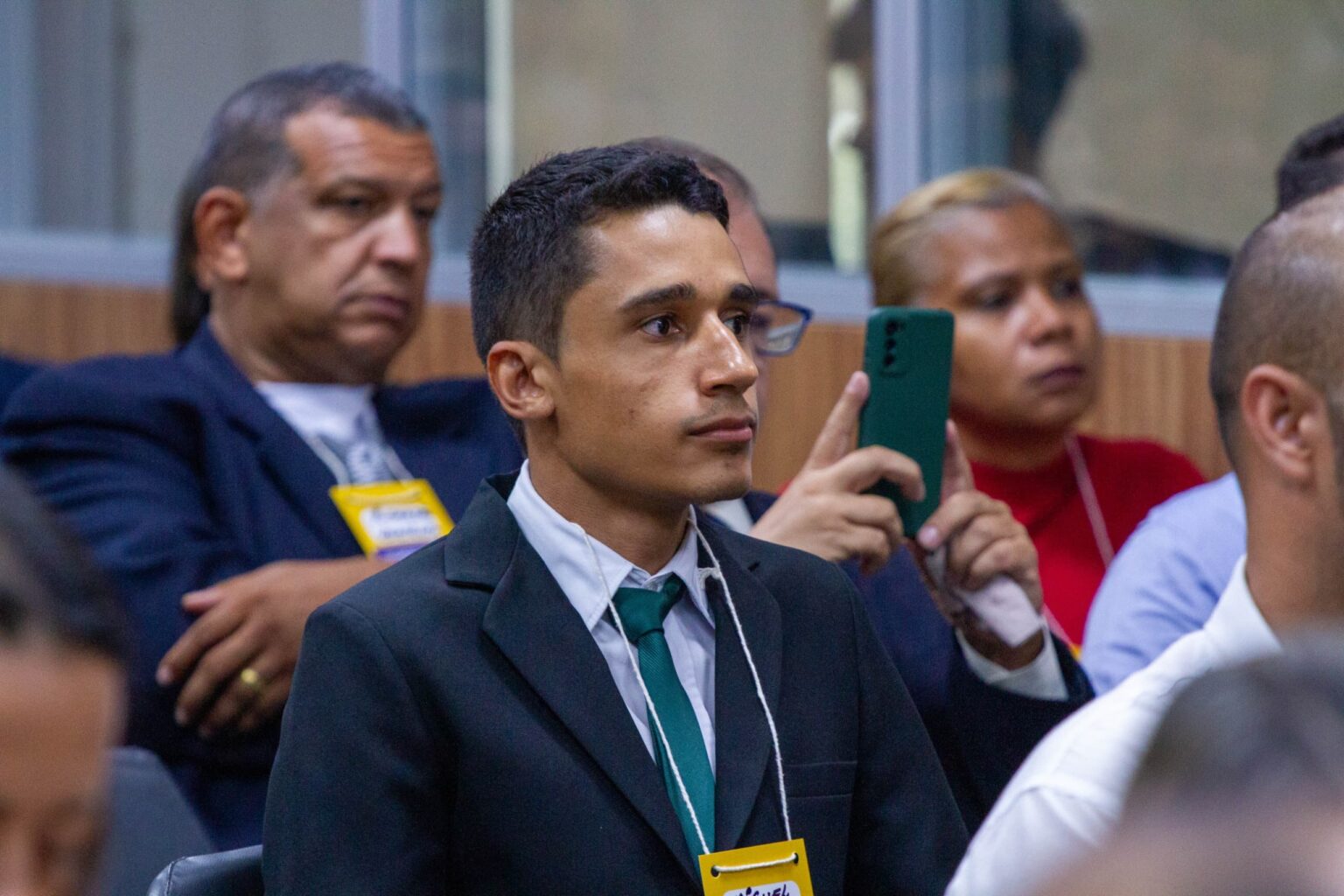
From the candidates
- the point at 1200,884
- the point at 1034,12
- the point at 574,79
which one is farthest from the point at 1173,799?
the point at 574,79

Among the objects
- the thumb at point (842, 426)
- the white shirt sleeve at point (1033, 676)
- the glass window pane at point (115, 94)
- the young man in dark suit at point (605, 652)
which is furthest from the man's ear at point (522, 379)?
the glass window pane at point (115, 94)

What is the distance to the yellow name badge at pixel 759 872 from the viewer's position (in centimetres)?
134

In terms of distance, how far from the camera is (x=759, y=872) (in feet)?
4.47

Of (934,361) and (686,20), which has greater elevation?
(686,20)

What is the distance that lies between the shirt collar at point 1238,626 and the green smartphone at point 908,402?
13.9 inches

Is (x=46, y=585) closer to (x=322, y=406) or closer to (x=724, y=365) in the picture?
(x=724, y=365)

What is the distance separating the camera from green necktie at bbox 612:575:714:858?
4.56 feet

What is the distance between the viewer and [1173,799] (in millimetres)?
544

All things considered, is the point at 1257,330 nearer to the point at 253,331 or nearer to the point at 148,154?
the point at 253,331

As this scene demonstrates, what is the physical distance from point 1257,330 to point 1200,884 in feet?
4.43

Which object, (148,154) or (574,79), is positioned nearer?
(574,79)

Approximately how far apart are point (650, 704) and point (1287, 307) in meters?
0.79

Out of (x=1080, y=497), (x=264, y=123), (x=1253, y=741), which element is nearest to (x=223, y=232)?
(x=264, y=123)

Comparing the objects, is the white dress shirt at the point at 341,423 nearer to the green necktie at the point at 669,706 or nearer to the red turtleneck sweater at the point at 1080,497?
the red turtleneck sweater at the point at 1080,497
